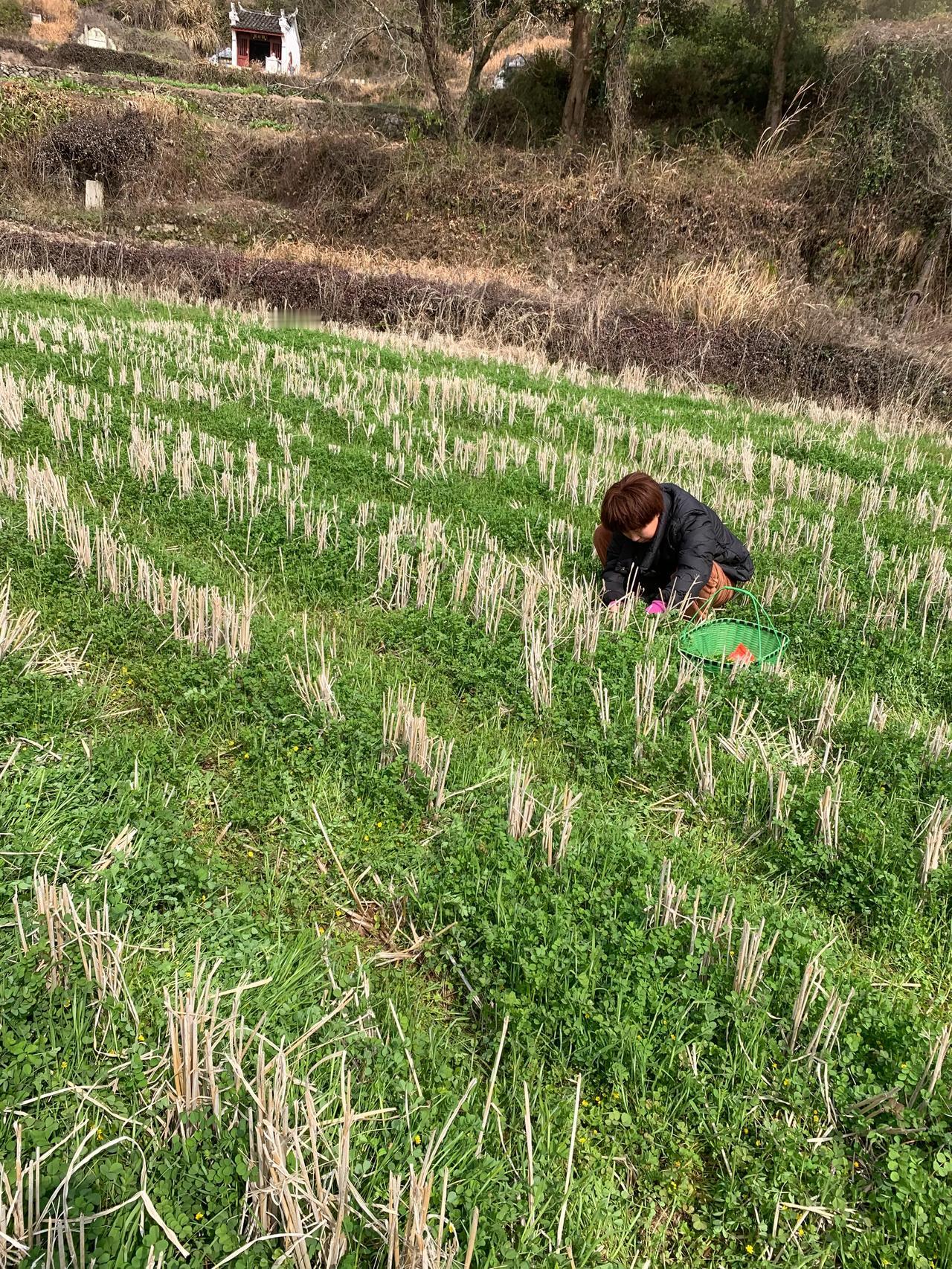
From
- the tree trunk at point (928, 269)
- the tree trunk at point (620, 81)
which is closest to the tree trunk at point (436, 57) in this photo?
the tree trunk at point (620, 81)

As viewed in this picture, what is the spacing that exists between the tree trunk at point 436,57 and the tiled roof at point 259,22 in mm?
27549

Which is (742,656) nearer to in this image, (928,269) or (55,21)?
(928,269)

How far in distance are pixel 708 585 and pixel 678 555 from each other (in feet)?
0.90

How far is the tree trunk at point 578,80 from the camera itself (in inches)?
991

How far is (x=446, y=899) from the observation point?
9.27 feet

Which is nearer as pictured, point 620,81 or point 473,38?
point 620,81

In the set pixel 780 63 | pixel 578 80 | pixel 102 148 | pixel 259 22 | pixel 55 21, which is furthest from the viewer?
pixel 259 22

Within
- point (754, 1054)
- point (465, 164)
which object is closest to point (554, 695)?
point (754, 1054)

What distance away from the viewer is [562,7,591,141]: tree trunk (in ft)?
82.6

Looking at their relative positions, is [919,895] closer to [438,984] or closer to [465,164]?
[438,984]

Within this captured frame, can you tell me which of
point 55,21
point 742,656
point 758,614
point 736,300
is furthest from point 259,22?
point 742,656

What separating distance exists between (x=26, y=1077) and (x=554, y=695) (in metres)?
2.64

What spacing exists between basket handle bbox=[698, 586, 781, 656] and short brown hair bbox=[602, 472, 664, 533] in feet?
2.12

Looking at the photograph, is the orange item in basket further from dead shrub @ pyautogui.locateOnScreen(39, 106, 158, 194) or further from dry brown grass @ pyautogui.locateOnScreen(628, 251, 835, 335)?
dead shrub @ pyautogui.locateOnScreen(39, 106, 158, 194)
